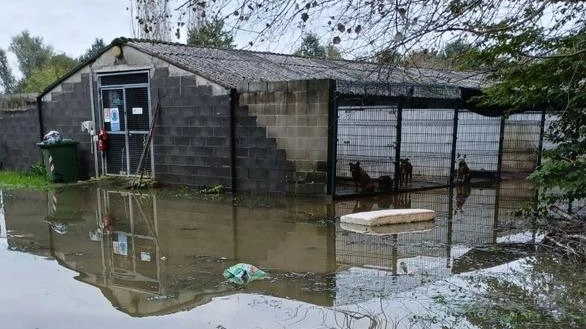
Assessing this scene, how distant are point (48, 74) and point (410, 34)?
3439 centimetres

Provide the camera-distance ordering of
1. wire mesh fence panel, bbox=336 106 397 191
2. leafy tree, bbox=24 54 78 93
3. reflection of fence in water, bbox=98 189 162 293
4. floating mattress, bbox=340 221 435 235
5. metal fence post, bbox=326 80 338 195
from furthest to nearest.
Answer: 1. leafy tree, bbox=24 54 78 93
2. wire mesh fence panel, bbox=336 106 397 191
3. metal fence post, bbox=326 80 338 195
4. floating mattress, bbox=340 221 435 235
5. reflection of fence in water, bbox=98 189 162 293

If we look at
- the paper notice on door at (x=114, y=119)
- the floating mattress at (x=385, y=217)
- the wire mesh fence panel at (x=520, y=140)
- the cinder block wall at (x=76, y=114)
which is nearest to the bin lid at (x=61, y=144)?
the cinder block wall at (x=76, y=114)

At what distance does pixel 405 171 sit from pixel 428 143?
1.03 m

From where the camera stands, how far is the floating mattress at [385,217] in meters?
7.04

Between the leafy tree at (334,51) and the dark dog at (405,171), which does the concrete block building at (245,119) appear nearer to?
the dark dog at (405,171)

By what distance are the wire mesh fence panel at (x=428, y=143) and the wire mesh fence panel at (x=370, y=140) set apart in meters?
0.63

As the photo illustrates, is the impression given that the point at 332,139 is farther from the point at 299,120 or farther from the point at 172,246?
the point at 172,246

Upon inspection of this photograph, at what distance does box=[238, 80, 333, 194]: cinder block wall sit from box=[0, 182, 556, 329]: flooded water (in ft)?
1.86

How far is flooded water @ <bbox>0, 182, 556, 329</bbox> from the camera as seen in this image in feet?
13.8

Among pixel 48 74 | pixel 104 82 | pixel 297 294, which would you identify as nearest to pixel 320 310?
pixel 297 294

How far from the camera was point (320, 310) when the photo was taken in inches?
164

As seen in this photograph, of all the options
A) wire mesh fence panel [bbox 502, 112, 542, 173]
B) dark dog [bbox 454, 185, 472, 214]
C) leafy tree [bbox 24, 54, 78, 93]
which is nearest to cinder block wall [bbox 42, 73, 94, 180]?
dark dog [bbox 454, 185, 472, 214]

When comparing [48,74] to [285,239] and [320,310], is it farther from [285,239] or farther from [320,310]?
[320,310]

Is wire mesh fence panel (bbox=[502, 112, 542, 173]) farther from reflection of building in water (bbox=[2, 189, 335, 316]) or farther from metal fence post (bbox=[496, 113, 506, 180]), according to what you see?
reflection of building in water (bbox=[2, 189, 335, 316])
